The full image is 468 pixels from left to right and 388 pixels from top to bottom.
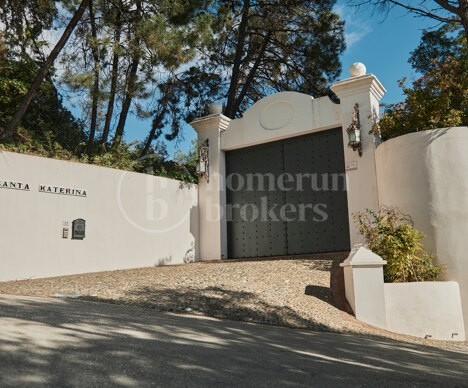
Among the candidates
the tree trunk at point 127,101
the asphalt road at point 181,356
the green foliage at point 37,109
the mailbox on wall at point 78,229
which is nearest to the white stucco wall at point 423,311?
the asphalt road at point 181,356

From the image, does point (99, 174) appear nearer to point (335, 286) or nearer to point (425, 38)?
point (335, 286)

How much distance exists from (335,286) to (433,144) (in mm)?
2954

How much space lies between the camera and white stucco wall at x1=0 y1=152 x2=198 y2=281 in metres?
7.41

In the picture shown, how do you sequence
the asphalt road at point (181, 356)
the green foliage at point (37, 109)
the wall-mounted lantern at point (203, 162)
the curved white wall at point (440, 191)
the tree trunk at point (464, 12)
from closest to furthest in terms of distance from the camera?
the asphalt road at point (181, 356)
the curved white wall at point (440, 191)
the tree trunk at point (464, 12)
the wall-mounted lantern at point (203, 162)
the green foliage at point (37, 109)

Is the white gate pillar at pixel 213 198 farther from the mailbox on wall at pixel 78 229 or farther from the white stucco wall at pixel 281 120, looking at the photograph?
the mailbox on wall at pixel 78 229

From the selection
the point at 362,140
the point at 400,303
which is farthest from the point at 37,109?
the point at 400,303

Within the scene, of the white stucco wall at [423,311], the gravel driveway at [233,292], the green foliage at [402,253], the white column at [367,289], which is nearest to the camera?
the gravel driveway at [233,292]

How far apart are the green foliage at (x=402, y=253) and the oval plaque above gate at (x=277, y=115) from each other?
13.4ft

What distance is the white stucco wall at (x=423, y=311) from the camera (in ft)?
19.6

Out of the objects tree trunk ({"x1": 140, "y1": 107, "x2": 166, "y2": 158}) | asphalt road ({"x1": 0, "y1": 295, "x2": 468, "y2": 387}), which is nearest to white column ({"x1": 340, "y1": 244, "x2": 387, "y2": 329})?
asphalt road ({"x1": 0, "y1": 295, "x2": 468, "y2": 387})

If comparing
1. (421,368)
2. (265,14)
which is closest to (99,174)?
(421,368)

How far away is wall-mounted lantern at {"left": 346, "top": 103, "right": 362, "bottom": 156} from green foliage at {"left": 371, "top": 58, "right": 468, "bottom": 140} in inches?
13.7

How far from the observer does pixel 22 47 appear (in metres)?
11.6

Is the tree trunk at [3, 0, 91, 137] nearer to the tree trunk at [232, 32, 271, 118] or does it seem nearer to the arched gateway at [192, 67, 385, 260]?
the arched gateway at [192, 67, 385, 260]
